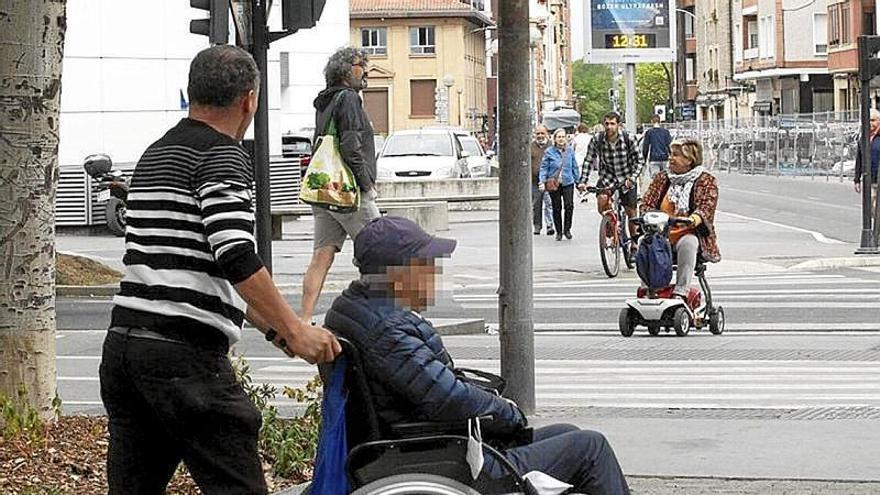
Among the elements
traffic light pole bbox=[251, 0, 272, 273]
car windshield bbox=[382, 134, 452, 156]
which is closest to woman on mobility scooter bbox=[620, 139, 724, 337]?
traffic light pole bbox=[251, 0, 272, 273]

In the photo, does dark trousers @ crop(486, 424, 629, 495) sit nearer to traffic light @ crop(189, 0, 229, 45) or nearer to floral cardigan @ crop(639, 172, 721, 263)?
traffic light @ crop(189, 0, 229, 45)

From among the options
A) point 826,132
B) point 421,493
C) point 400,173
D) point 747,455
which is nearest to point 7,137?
point 421,493

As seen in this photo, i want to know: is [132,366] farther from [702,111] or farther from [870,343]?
[702,111]

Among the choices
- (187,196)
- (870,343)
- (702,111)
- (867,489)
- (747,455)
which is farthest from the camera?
(702,111)

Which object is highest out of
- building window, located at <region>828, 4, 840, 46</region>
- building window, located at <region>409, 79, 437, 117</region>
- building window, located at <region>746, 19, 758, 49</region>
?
building window, located at <region>746, 19, 758, 49</region>

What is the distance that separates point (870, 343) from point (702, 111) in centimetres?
10857

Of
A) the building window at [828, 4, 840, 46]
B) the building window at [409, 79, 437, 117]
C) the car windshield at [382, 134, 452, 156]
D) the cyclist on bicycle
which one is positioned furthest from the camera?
the building window at [409, 79, 437, 117]

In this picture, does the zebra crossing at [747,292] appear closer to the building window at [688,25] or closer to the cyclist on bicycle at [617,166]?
the cyclist on bicycle at [617,166]

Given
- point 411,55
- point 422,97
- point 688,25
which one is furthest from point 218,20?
point 688,25

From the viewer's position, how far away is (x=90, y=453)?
7469mm

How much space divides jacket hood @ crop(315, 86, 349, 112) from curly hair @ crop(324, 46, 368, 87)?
0.04 meters

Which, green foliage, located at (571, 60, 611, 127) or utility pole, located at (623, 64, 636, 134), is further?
green foliage, located at (571, 60, 611, 127)

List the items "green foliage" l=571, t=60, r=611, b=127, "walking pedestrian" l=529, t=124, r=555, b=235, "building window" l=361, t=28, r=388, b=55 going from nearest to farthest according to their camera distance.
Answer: "walking pedestrian" l=529, t=124, r=555, b=235 < "building window" l=361, t=28, r=388, b=55 < "green foliage" l=571, t=60, r=611, b=127

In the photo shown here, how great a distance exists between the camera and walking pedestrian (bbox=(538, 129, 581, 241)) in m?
26.0
